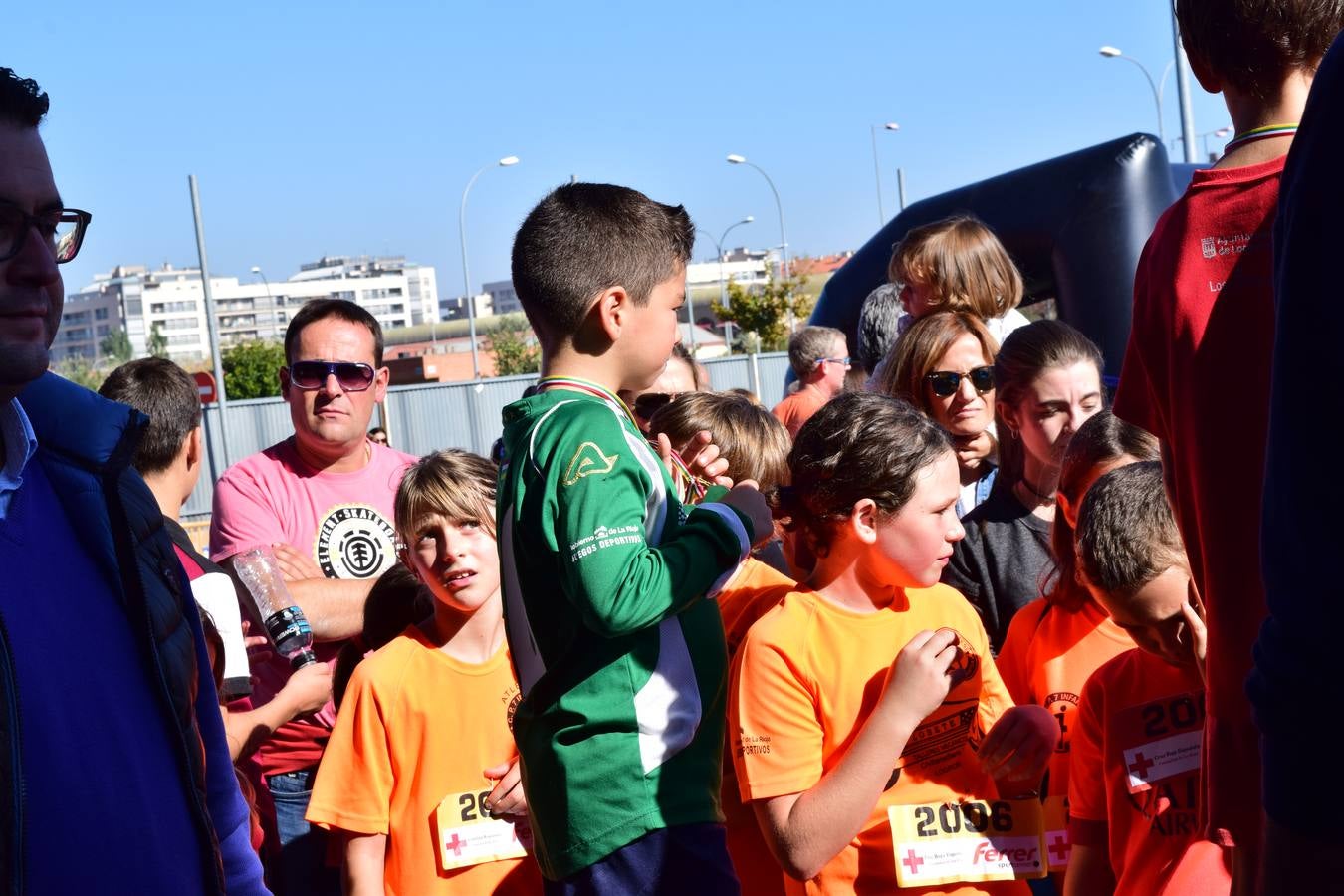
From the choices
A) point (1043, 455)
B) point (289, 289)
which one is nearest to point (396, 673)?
point (1043, 455)

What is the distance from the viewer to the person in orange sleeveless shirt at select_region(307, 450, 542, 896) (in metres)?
3.25

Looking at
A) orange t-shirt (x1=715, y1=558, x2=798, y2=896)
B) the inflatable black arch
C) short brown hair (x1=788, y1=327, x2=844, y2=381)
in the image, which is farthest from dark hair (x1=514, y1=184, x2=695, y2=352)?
short brown hair (x1=788, y1=327, x2=844, y2=381)

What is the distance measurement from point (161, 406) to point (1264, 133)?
2934mm

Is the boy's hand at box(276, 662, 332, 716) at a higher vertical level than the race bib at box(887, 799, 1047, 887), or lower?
higher

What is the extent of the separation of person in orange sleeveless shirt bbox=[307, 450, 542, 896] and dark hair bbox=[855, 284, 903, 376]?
8.30 feet

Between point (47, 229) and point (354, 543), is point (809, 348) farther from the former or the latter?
point (47, 229)

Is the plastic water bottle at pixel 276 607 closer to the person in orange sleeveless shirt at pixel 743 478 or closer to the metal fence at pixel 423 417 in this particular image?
the person in orange sleeveless shirt at pixel 743 478

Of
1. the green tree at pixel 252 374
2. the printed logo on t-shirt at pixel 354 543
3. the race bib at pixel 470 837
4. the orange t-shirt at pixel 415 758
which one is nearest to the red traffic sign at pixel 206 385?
the printed logo on t-shirt at pixel 354 543

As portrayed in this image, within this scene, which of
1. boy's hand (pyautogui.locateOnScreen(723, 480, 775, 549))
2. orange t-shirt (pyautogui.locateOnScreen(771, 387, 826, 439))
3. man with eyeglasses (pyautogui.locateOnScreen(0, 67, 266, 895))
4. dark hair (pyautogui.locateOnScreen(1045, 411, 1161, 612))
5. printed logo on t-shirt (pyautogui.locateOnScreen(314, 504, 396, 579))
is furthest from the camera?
orange t-shirt (pyautogui.locateOnScreen(771, 387, 826, 439))

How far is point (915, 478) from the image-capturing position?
3.06 metres

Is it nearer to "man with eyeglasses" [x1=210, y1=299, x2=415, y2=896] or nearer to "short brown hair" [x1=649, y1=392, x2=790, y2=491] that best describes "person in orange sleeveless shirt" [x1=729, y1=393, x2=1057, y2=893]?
"short brown hair" [x1=649, y1=392, x2=790, y2=491]

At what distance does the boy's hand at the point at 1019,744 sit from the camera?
2.76 metres

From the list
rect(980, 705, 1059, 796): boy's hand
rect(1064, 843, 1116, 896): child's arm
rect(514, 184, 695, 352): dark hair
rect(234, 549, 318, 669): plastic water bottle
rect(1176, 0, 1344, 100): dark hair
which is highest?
rect(1176, 0, 1344, 100): dark hair

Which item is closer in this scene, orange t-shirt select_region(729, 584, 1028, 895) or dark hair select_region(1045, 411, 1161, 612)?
orange t-shirt select_region(729, 584, 1028, 895)
